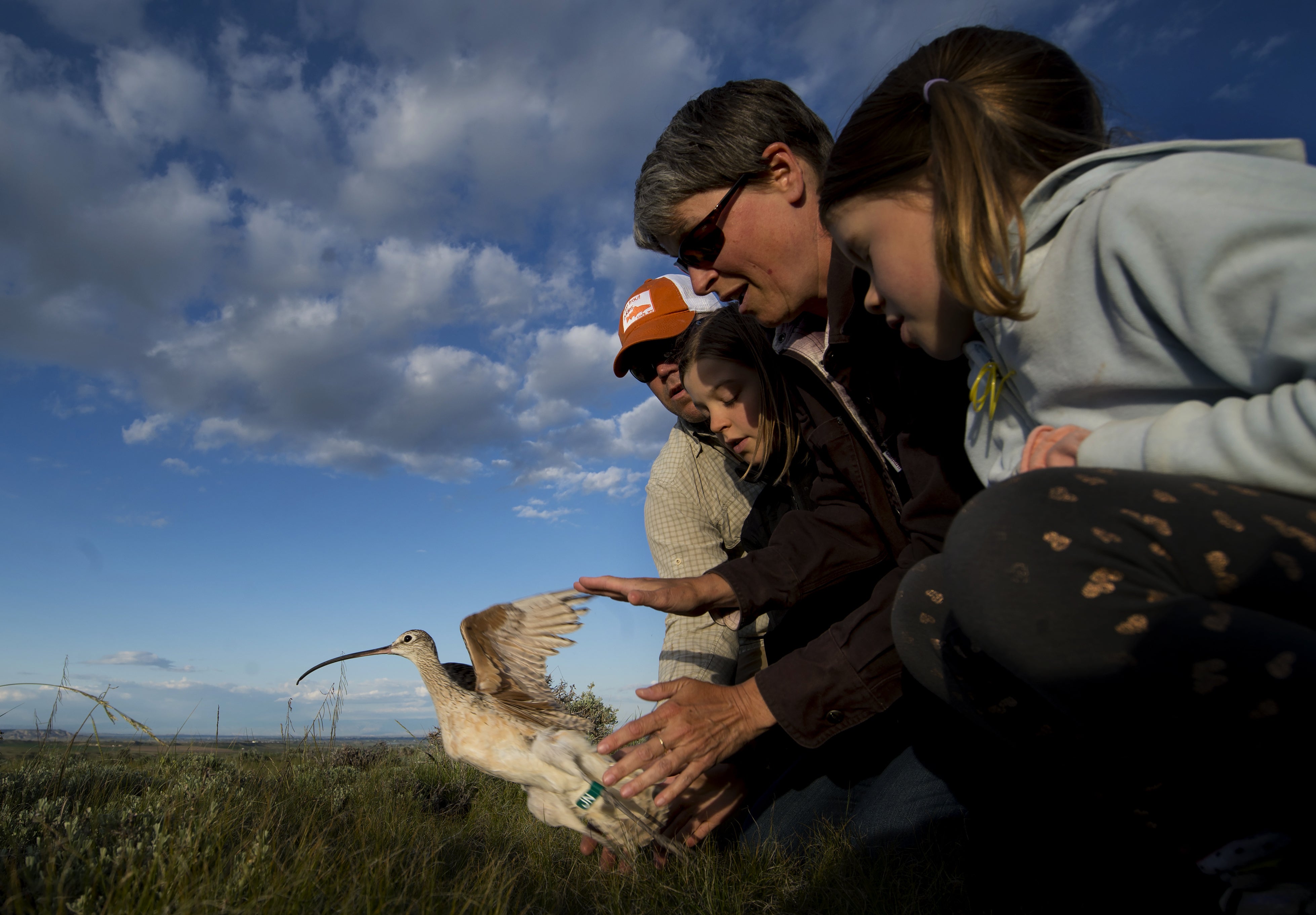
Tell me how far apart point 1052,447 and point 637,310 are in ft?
13.5

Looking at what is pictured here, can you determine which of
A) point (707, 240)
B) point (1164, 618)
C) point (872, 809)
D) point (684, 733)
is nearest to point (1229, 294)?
point (1164, 618)

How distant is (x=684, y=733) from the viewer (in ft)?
8.39

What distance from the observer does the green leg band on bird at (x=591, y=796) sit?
310cm

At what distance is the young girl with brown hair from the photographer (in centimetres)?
139

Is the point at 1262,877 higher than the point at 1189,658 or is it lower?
lower

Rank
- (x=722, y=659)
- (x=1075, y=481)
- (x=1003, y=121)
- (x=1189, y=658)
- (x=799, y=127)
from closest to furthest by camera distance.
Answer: (x=1189, y=658), (x=1075, y=481), (x=1003, y=121), (x=799, y=127), (x=722, y=659)

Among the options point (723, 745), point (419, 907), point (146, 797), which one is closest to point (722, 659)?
point (723, 745)

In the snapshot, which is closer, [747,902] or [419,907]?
[419,907]

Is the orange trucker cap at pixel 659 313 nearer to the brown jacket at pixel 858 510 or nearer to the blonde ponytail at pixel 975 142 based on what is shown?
the brown jacket at pixel 858 510

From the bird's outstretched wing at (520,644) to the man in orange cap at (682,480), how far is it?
879 millimetres

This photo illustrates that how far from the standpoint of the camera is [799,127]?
374cm

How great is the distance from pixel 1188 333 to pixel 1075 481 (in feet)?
1.24

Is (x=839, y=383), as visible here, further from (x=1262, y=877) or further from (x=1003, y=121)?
(x=1262, y=877)

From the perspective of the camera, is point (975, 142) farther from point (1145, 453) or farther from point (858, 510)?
point (858, 510)
